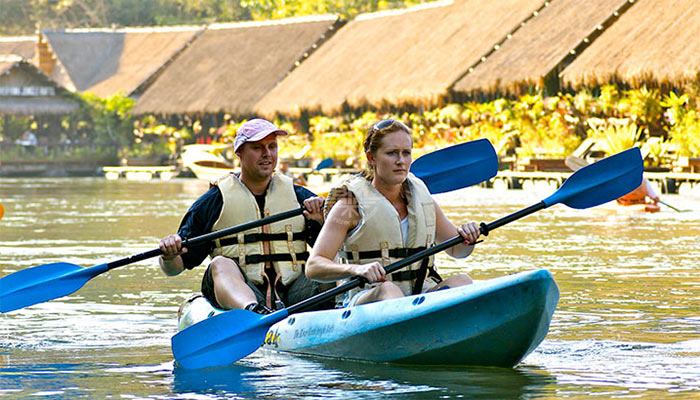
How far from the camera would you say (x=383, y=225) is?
6219mm

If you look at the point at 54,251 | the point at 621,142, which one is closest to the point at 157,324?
the point at 54,251

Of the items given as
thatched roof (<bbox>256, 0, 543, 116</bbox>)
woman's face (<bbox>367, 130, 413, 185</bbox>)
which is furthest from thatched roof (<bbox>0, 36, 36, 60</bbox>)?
woman's face (<bbox>367, 130, 413, 185</bbox>)

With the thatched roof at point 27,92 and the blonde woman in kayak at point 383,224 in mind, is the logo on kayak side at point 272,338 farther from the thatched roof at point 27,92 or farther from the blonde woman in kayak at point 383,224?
the thatched roof at point 27,92

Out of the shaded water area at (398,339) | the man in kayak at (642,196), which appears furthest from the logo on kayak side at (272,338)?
the man in kayak at (642,196)

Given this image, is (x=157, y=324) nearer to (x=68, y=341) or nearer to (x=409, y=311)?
(x=68, y=341)

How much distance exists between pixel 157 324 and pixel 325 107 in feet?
92.5

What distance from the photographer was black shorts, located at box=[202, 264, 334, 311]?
269 inches

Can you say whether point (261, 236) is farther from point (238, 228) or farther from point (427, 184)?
point (427, 184)

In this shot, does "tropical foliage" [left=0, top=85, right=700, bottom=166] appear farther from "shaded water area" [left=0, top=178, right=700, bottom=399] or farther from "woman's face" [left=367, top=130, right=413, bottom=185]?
"woman's face" [left=367, top=130, right=413, bottom=185]

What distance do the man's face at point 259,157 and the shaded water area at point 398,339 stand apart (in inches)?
35.8

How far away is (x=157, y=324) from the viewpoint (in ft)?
26.8

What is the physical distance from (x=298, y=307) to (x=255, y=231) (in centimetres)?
79

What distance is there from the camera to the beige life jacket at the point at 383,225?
6.20m

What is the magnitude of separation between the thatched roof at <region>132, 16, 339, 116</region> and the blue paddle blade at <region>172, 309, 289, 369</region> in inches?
1385
